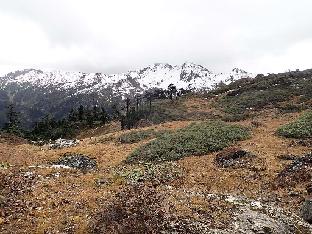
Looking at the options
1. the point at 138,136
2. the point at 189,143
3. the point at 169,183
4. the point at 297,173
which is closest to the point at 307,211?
the point at 297,173

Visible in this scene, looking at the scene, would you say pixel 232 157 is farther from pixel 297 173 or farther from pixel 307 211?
pixel 307 211

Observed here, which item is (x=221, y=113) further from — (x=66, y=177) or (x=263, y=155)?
(x=66, y=177)

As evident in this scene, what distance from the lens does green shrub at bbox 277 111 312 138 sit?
39.9 m

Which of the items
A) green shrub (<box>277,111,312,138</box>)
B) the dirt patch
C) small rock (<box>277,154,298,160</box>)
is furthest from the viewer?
green shrub (<box>277,111,312,138</box>)

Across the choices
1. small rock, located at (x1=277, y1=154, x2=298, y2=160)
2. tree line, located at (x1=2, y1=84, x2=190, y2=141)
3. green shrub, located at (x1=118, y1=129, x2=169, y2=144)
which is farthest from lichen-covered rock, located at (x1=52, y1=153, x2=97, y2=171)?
tree line, located at (x1=2, y1=84, x2=190, y2=141)

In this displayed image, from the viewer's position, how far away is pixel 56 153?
39.6 m

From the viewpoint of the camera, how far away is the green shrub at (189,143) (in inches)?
1402

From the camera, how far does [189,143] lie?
38.2 m

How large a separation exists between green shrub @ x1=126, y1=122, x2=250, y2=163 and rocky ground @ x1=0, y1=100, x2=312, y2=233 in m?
1.55

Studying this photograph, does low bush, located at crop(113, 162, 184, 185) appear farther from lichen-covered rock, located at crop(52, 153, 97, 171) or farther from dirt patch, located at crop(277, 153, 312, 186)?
dirt patch, located at crop(277, 153, 312, 186)

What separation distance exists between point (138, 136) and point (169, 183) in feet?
65.0

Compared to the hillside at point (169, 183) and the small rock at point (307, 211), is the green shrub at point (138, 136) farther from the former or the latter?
the small rock at point (307, 211)

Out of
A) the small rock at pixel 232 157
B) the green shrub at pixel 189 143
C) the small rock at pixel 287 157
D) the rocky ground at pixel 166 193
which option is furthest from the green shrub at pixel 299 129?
the small rock at pixel 232 157

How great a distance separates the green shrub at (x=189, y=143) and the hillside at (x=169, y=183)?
0.10 metres
